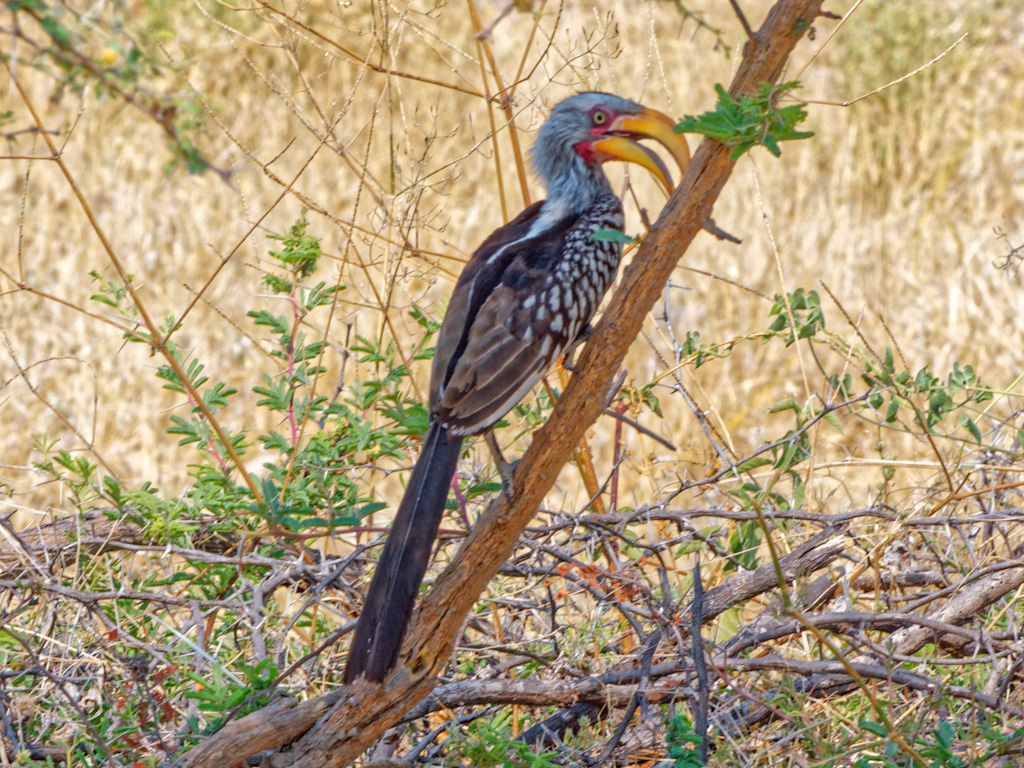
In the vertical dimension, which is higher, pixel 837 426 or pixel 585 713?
pixel 837 426

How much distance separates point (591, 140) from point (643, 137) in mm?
140

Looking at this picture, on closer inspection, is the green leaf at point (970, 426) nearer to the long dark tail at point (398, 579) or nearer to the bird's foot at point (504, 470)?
the bird's foot at point (504, 470)

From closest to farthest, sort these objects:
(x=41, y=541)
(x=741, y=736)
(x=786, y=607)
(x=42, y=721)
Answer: (x=786, y=607) < (x=741, y=736) < (x=42, y=721) < (x=41, y=541)

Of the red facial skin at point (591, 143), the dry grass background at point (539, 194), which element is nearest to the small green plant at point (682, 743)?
the red facial skin at point (591, 143)

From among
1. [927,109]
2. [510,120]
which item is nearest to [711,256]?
[927,109]

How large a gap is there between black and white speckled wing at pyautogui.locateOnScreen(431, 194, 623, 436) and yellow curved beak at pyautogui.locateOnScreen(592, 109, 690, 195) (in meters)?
0.27

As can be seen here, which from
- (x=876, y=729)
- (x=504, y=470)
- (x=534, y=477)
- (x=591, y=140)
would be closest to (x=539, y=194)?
(x=591, y=140)

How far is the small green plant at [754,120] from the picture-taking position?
1.87 meters

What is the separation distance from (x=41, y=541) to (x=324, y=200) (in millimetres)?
4045

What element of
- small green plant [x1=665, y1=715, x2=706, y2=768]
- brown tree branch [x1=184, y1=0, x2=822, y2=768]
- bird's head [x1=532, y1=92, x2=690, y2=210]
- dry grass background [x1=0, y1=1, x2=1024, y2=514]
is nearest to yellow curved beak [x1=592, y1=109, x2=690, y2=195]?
bird's head [x1=532, y1=92, x2=690, y2=210]

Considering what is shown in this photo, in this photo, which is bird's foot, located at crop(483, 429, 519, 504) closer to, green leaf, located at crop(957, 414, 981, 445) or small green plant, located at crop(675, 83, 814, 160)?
small green plant, located at crop(675, 83, 814, 160)

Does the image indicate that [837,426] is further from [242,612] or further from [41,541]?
[41,541]

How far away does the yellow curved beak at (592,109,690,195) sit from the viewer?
275 centimetres

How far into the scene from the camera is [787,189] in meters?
6.44
